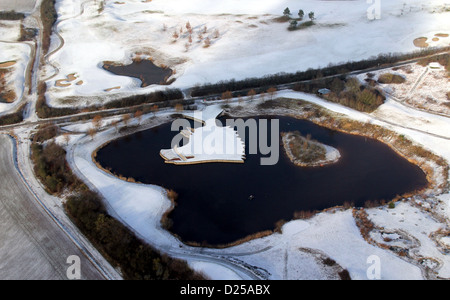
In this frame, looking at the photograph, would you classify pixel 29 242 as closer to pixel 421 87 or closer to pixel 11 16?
pixel 421 87

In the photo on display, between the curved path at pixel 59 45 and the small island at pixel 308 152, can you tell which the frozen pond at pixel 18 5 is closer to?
the curved path at pixel 59 45

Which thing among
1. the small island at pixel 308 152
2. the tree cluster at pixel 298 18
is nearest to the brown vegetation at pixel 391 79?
the small island at pixel 308 152

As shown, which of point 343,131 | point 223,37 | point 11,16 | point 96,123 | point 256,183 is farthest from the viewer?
point 11,16

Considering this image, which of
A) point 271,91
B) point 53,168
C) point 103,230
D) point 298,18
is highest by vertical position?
point 298,18

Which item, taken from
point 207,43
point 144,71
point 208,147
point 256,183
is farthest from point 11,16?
point 256,183

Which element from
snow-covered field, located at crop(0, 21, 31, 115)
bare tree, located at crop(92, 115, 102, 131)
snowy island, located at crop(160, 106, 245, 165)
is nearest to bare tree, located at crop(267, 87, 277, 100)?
snowy island, located at crop(160, 106, 245, 165)

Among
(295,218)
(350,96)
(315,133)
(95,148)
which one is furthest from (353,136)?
(95,148)
